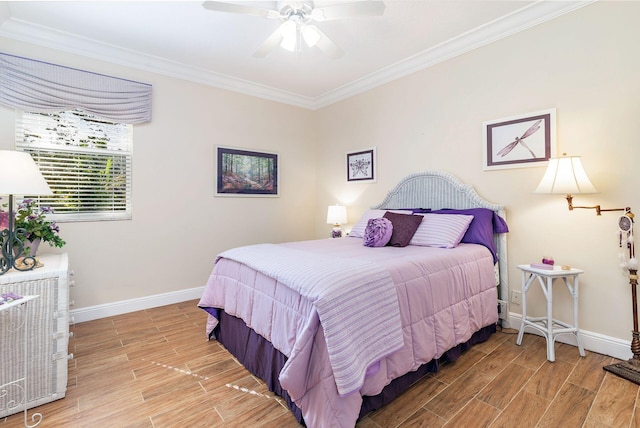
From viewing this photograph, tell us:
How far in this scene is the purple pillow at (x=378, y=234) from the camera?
261cm

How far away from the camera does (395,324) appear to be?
5.19 ft

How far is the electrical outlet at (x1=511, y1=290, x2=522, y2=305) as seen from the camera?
262 cm

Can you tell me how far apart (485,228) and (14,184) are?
3.25m

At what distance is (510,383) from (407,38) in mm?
2941

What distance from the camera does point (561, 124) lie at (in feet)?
7.86

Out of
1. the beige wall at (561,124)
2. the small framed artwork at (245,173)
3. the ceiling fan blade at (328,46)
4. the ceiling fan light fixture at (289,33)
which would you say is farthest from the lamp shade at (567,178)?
the small framed artwork at (245,173)

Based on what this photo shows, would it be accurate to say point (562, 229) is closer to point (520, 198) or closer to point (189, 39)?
point (520, 198)

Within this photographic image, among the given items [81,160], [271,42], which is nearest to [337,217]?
[271,42]

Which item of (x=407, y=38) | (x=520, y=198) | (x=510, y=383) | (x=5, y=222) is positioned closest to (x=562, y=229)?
(x=520, y=198)

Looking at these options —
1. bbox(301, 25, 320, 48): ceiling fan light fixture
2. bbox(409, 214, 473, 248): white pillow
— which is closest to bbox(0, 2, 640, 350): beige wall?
bbox(409, 214, 473, 248): white pillow

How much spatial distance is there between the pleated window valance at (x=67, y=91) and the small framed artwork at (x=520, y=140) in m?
3.48

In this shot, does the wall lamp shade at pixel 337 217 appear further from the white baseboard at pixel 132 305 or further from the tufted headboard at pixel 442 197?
the white baseboard at pixel 132 305

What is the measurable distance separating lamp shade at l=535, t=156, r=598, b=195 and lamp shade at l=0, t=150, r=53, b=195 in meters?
3.32

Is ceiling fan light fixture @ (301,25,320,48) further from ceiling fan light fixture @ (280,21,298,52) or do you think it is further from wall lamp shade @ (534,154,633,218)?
wall lamp shade @ (534,154,633,218)
